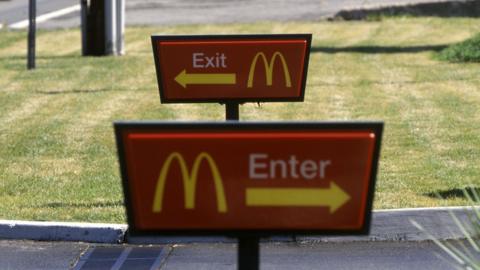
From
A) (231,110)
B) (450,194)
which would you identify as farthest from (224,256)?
(450,194)

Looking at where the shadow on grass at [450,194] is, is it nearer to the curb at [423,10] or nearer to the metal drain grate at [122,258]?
the metal drain grate at [122,258]

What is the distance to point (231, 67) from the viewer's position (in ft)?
27.5

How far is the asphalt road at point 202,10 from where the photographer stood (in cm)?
3066

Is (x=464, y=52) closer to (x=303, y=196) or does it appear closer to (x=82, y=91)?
(x=82, y=91)

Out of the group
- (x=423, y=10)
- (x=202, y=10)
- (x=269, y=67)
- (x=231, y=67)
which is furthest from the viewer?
(x=202, y=10)

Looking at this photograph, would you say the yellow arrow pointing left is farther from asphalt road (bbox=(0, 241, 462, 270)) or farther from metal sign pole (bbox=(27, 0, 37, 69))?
metal sign pole (bbox=(27, 0, 37, 69))

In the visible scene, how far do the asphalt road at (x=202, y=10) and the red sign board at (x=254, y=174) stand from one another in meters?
25.6

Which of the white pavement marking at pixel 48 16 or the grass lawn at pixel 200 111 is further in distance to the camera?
the white pavement marking at pixel 48 16

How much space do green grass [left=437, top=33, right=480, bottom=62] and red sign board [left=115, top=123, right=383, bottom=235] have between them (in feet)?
52.7

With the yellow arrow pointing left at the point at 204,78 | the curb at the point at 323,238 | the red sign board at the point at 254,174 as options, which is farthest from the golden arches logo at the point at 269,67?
the red sign board at the point at 254,174

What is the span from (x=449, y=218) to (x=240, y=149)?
4867mm

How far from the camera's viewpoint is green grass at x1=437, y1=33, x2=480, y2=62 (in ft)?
65.9

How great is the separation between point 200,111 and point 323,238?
6.55 meters

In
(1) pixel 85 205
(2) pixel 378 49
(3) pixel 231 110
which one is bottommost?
(2) pixel 378 49
